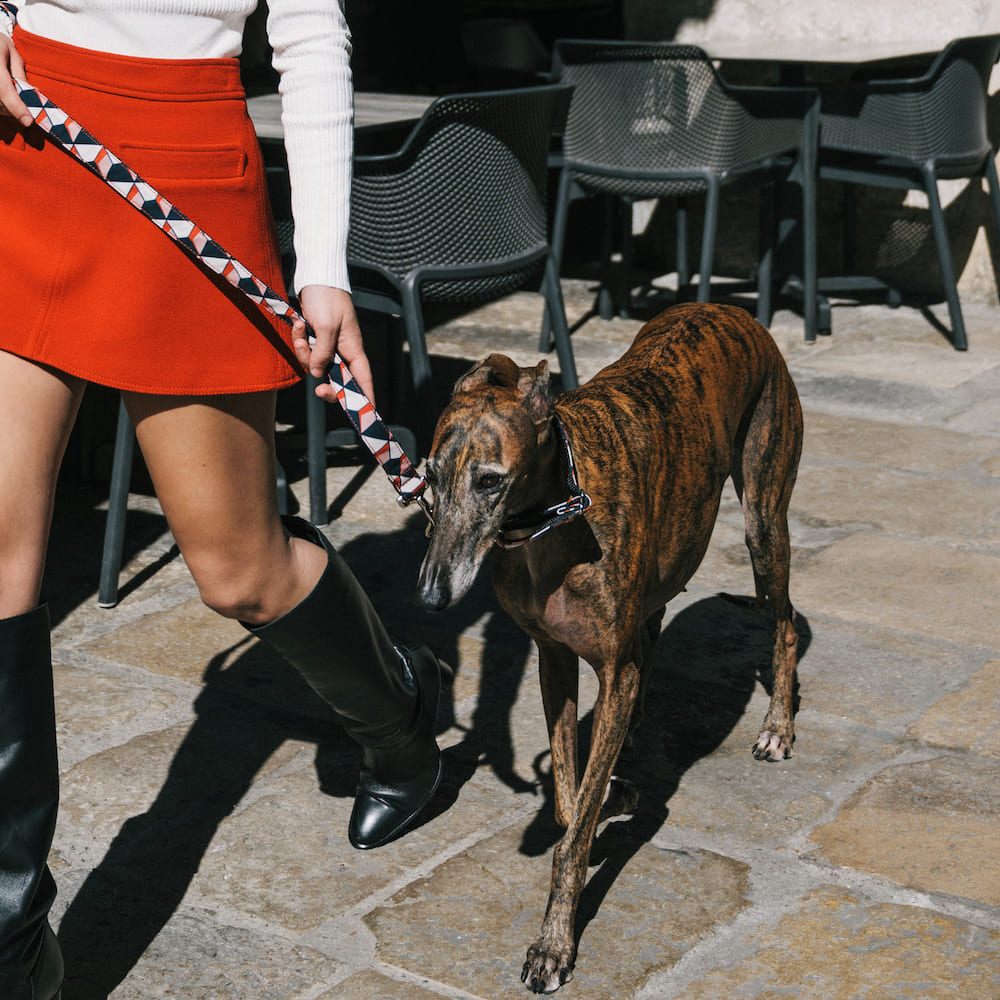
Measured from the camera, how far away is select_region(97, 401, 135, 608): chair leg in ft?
12.9

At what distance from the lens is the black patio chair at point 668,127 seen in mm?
6113

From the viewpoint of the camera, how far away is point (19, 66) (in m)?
2.00

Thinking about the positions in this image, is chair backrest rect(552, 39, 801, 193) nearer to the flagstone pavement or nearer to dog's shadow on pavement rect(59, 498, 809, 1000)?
the flagstone pavement

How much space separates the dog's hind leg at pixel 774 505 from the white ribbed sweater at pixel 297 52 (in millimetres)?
1203

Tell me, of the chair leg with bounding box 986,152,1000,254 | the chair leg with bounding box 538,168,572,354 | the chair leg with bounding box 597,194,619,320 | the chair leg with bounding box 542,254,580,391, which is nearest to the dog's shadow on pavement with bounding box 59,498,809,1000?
the chair leg with bounding box 542,254,580,391

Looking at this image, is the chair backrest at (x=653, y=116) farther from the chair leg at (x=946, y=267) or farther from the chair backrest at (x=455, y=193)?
the chair backrest at (x=455, y=193)

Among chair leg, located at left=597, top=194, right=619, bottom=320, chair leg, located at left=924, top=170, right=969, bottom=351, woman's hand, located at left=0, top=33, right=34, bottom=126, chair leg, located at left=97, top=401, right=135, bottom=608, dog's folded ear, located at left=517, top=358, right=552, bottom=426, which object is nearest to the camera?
woman's hand, located at left=0, top=33, right=34, bottom=126

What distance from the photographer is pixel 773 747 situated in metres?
3.08

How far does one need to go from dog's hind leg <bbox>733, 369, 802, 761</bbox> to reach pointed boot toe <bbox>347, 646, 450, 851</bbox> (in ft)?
2.45

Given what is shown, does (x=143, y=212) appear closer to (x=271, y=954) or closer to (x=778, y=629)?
(x=271, y=954)

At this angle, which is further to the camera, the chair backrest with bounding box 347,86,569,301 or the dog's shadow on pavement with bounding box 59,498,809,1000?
the chair backrest with bounding box 347,86,569,301

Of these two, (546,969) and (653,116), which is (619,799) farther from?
(653,116)

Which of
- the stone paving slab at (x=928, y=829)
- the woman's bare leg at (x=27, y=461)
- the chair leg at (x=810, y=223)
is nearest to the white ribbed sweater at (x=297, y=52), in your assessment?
the woman's bare leg at (x=27, y=461)

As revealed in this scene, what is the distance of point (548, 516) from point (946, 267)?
4.81 metres
